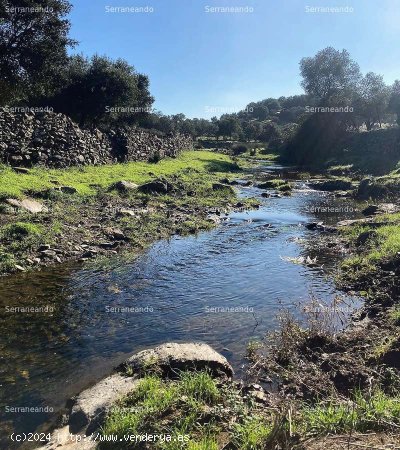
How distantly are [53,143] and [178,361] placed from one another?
2944 centimetres

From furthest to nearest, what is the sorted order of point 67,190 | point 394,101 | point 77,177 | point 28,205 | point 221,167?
point 394,101 < point 221,167 < point 77,177 < point 67,190 < point 28,205

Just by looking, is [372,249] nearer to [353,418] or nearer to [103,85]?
[353,418]

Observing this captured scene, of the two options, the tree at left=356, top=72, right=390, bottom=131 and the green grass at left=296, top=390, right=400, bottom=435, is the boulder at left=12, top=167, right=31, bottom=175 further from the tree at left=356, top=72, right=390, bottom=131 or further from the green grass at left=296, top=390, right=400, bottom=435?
the tree at left=356, top=72, right=390, bottom=131

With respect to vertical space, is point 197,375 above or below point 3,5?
below

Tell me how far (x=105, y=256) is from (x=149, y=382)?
10.7 m

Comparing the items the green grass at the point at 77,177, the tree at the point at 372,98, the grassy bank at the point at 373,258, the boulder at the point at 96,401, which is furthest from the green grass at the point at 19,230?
the tree at the point at 372,98

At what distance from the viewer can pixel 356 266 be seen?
15984 mm

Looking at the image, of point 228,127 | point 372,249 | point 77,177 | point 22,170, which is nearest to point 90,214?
point 22,170

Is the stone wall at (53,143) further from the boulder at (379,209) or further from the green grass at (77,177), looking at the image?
the boulder at (379,209)

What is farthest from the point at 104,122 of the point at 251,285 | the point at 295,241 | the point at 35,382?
the point at 35,382

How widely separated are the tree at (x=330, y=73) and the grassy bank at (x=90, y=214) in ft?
231

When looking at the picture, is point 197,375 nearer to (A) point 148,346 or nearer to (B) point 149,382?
(B) point 149,382

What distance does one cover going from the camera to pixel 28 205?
21.5 meters

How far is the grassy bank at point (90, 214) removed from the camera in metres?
17.0
